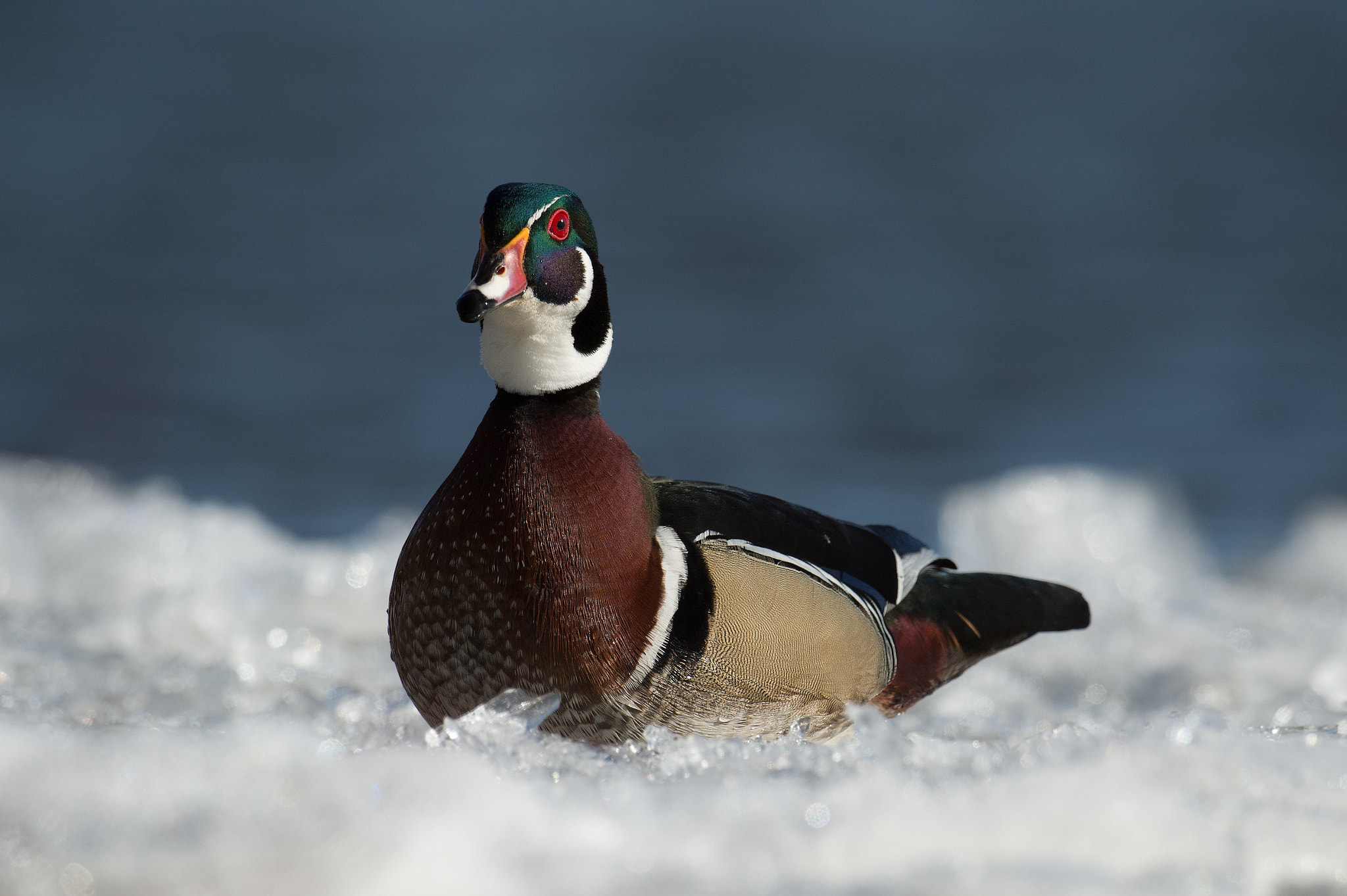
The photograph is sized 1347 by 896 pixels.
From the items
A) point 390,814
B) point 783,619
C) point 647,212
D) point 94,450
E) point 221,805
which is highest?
point 647,212

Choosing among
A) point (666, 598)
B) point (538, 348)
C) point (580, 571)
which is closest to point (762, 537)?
point (666, 598)

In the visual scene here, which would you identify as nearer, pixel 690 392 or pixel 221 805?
pixel 221 805

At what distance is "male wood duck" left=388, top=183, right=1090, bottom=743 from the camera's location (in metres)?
2.73

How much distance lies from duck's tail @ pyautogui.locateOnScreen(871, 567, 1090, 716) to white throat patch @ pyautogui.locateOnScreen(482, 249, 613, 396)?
3.56 feet

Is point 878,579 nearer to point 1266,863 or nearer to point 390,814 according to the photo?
point 1266,863

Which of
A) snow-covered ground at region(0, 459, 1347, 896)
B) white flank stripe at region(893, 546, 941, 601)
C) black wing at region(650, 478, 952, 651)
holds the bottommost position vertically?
snow-covered ground at region(0, 459, 1347, 896)

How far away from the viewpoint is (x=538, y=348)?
2.86 metres

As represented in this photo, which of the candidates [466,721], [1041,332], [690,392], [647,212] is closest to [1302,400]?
[1041,332]

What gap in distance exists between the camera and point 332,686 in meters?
4.16

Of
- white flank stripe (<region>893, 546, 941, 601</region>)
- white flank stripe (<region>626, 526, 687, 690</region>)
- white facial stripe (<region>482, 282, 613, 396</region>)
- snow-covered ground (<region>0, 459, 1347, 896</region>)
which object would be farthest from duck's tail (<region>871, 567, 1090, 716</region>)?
white facial stripe (<region>482, 282, 613, 396</region>)

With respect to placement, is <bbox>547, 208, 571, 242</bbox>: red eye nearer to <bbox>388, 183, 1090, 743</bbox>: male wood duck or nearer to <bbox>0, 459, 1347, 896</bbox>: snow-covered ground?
<bbox>388, 183, 1090, 743</bbox>: male wood duck

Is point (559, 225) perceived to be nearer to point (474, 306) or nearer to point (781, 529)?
point (474, 306)

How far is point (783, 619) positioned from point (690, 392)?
19.3 feet

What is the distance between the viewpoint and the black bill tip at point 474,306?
8.32 ft
